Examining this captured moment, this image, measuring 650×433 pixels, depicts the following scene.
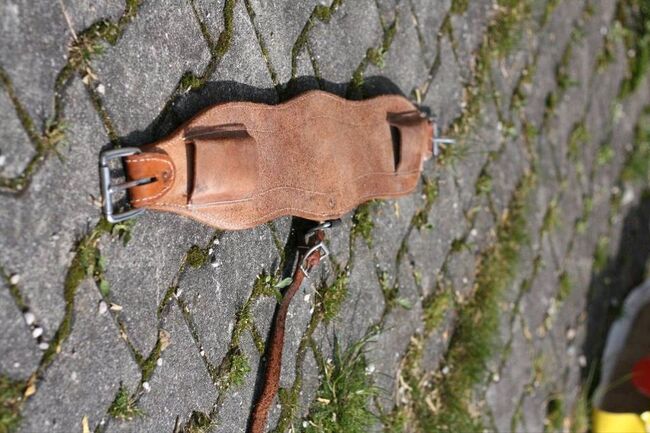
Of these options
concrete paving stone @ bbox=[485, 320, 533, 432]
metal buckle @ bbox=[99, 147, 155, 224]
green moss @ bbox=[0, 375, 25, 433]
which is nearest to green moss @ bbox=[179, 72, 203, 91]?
metal buckle @ bbox=[99, 147, 155, 224]

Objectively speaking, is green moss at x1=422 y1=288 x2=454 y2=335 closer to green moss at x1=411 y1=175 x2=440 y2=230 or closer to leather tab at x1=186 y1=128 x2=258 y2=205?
green moss at x1=411 y1=175 x2=440 y2=230

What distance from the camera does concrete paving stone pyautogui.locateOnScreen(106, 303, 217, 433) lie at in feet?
5.62

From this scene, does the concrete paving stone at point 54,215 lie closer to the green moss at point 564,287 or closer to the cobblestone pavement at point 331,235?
the cobblestone pavement at point 331,235

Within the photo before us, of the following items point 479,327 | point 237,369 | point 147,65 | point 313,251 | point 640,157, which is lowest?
point 479,327

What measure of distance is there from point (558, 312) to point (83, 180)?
Result: 2368 millimetres

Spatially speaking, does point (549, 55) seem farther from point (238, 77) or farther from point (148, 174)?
point (148, 174)

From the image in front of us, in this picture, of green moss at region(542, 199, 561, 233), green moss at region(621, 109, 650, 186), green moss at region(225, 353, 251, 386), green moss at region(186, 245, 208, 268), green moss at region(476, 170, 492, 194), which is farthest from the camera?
green moss at region(621, 109, 650, 186)

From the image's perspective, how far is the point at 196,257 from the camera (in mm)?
1818

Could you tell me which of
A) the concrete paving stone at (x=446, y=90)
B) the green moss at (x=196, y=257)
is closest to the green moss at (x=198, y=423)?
the green moss at (x=196, y=257)

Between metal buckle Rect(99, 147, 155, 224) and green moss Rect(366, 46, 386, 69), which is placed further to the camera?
green moss Rect(366, 46, 386, 69)

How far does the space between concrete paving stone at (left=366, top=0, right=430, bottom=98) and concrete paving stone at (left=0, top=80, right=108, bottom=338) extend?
1085mm

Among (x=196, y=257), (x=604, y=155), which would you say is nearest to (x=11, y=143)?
(x=196, y=257)

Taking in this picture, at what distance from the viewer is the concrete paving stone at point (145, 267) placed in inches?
64.5

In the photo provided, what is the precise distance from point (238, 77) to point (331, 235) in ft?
1.75
